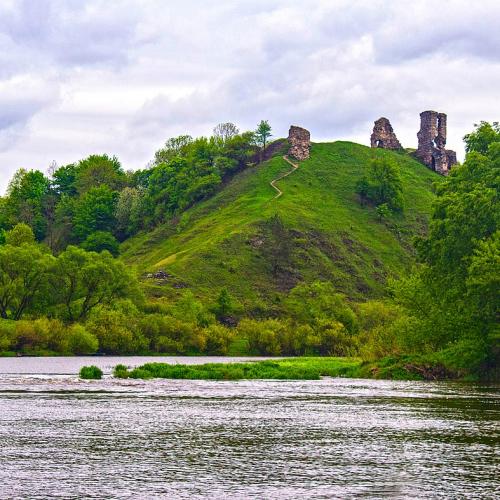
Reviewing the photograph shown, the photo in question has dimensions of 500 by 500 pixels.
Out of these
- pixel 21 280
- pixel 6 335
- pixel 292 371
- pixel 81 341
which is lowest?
pixel 292 371

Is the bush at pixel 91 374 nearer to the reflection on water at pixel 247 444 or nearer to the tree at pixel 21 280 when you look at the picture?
the reflection on water at pixel 247 444

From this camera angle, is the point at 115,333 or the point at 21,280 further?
the point at 21,280

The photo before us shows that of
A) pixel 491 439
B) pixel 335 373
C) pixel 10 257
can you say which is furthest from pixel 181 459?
pixel 10 257

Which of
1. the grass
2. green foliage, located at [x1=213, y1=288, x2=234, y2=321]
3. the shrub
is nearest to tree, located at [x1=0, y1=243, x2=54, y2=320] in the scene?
the shrub

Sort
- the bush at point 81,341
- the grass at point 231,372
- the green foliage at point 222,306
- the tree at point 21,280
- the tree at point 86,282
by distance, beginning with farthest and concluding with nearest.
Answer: the green foliage at point 222,306
the tree at point 86,282
the tree at point 21,280
the bush at point 81,341
the grass at point 231,372

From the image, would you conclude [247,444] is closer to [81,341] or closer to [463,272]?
[463,272]

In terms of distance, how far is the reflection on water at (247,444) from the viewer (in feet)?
81.8

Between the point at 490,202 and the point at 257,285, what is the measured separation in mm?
127237

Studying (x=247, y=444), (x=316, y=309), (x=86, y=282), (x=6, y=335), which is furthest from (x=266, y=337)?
(x=247, y=444)

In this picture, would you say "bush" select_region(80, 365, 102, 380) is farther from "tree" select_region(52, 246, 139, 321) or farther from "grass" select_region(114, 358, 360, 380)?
"tree" select_region(52, 246, 139, 321)

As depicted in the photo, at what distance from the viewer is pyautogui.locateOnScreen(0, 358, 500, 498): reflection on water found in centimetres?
2492

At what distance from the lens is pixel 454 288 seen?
7306cm

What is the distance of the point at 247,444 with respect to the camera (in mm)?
33312

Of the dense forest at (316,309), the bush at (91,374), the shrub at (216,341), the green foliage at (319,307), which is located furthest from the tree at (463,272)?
the green foliage at (319,307)
